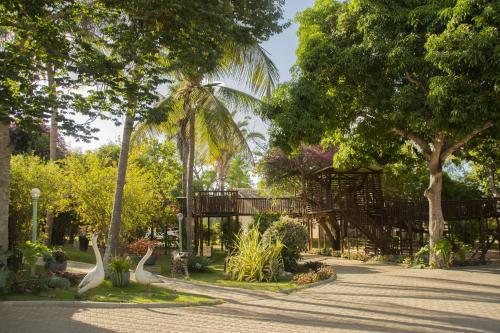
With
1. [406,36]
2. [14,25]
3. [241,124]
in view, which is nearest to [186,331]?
[14,25]

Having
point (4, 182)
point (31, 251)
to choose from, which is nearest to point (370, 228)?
point (31, 251)

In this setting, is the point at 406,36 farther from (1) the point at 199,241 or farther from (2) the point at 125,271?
(1) the point at 199,241

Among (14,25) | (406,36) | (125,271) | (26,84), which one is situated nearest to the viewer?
(14,25)

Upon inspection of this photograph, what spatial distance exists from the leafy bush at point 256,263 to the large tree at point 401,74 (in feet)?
11.3

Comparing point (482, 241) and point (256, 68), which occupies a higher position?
point (256, 68)

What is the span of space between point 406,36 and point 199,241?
15401mm

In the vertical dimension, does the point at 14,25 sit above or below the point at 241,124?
below

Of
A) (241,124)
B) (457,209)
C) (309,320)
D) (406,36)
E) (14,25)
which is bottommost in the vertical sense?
(309,320)

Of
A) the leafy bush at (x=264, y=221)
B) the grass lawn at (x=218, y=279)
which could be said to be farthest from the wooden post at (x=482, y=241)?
the grass lawn at (x=218, y=279)

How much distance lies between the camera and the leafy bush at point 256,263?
1503cm

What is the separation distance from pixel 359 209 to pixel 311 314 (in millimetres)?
14331

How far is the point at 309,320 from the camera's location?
29.6ft

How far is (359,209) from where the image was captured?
23359mm

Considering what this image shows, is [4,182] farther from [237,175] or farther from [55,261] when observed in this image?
[237,175]
